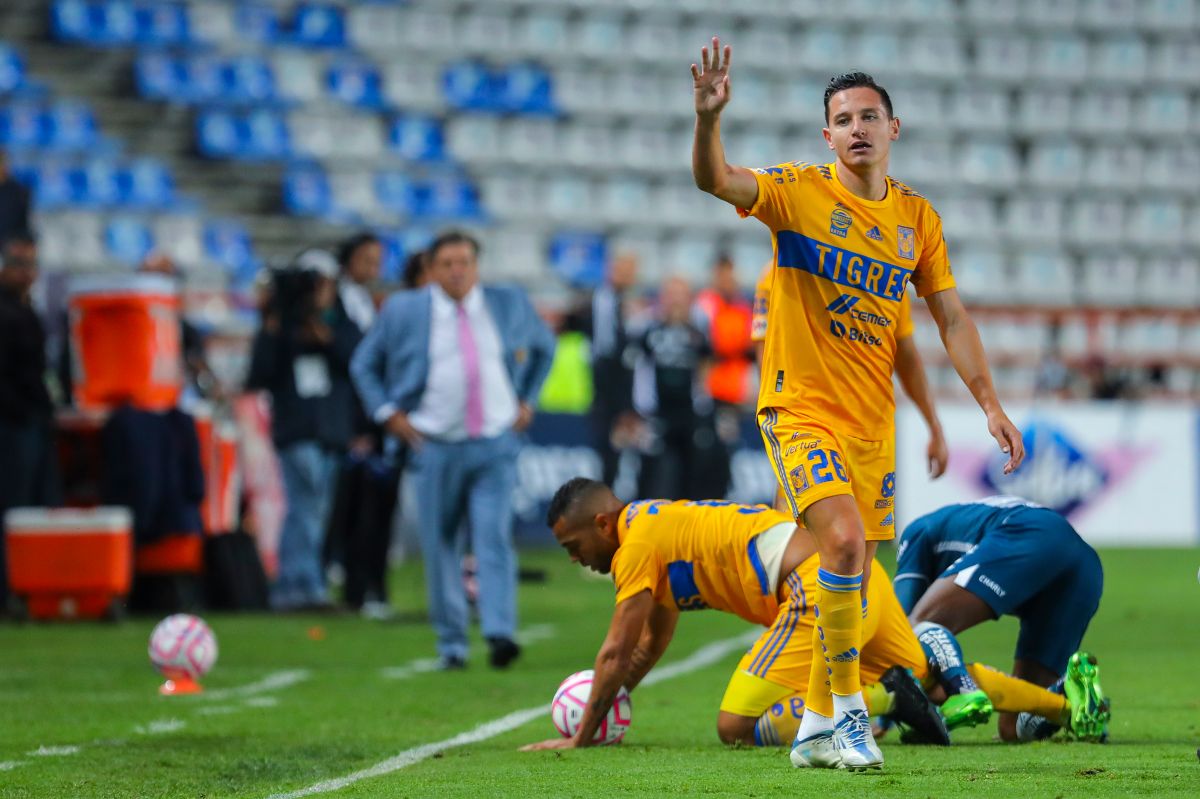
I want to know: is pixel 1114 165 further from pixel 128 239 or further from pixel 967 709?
pixel 967 709

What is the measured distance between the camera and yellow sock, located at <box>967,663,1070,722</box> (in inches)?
261

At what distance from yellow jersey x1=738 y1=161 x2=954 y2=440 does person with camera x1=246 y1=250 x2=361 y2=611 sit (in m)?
7.26

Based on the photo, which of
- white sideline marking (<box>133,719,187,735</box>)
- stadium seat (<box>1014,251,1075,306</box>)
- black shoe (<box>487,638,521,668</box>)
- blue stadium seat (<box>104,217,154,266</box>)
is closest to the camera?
white sideline marking (<box>133,719,187,735</box>)

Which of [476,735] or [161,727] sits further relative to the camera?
[161,727]

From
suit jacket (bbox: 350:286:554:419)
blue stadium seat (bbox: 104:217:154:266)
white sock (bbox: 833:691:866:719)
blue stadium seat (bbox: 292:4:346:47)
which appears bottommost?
white sock (bbox: 833:691:866:719)

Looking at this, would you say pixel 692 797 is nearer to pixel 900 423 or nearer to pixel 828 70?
pixel 900 423

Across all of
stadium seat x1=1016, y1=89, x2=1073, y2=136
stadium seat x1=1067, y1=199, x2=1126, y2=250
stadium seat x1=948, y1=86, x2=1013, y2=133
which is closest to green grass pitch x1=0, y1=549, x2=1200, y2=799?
stadium seat x1=1067, y1=199, x2=1126, y2=250

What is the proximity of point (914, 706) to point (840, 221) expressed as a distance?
5.49 ft

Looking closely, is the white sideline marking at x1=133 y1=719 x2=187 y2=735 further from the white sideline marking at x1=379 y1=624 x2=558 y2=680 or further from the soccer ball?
the white sideline marking at x1=379 y1=624 x2=558 y2=680

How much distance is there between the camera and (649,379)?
16531 mm

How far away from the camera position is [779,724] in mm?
6625

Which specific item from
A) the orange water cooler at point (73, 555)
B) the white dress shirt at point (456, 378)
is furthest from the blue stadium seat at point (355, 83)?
the white dress shirt at point (456, 378)

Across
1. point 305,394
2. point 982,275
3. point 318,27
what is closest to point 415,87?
point 318,27

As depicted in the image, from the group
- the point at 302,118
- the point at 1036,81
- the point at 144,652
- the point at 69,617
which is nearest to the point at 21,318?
the point at 69,617
